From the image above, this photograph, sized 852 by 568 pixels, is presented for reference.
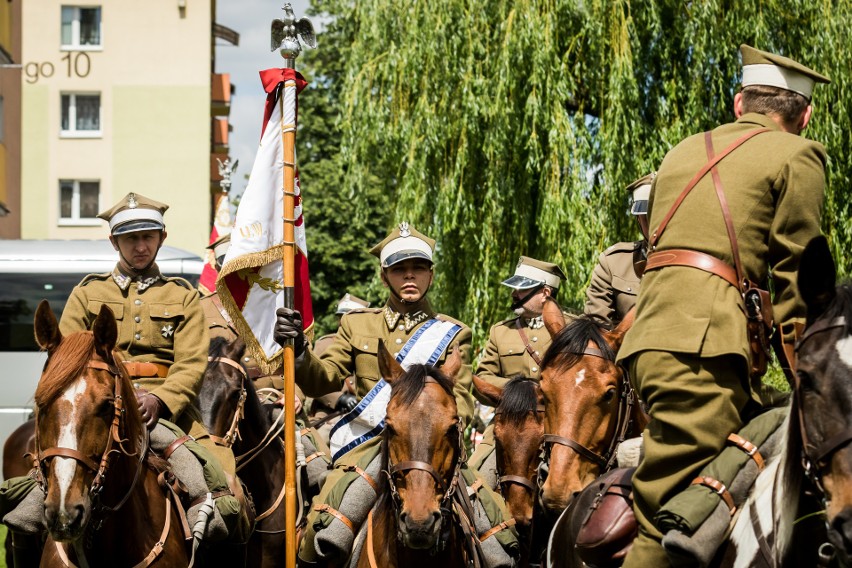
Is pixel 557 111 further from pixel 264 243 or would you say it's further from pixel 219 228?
pixel 264 243

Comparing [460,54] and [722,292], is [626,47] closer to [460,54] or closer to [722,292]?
[460,54]

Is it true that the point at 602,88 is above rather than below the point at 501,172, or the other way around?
above

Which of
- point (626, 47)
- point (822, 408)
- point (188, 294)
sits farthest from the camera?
point (626, 47)

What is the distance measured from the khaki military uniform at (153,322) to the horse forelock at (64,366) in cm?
148

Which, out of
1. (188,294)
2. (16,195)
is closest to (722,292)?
(188,294)

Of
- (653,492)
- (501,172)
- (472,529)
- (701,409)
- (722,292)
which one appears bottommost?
(472,529)

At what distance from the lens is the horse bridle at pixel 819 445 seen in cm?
341

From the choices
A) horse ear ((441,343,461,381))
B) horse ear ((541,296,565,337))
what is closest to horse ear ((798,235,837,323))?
horse ear ((541,296,565,337))

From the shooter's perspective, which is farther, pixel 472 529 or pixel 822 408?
pixel 472 529

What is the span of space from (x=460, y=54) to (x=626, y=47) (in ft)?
7.34

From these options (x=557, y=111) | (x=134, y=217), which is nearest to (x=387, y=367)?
(x=134, y=217)

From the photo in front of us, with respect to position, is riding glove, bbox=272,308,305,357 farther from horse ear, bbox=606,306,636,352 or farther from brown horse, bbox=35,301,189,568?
horse ear, bbox=606,306,636,352

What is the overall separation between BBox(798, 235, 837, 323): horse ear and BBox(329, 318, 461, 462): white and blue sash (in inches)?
149

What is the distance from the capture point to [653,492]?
4379 millimetres
